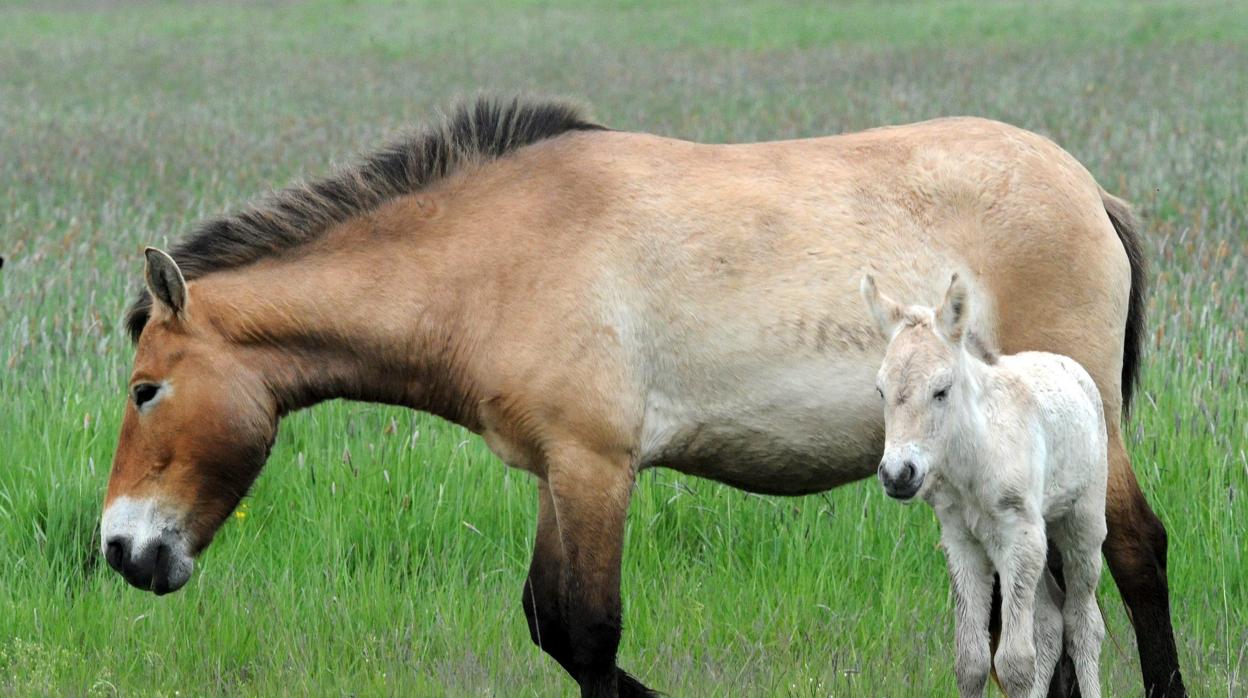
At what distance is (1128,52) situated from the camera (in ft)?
90.8

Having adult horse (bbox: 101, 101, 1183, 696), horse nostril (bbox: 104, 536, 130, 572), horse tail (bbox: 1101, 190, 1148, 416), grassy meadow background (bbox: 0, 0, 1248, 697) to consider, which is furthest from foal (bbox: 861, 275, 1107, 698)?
horse nostril (bbox: 104, 536, 130, 572)

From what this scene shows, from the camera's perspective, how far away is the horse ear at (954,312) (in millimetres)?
4348

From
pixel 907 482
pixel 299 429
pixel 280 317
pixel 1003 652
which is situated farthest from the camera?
pixel 299 429

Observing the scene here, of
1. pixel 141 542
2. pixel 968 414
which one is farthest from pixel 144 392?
pixel 968 414

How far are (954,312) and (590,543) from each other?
1404mm

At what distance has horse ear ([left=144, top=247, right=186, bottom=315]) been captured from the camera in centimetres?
490

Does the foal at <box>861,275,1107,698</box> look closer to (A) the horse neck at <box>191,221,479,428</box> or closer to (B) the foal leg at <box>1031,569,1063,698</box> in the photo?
(B) the foal leg at <box>1031,569,1063,698</box>

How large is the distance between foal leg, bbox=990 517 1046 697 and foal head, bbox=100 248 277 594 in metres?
2.50

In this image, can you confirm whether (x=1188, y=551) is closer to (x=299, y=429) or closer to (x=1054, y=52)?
(x=299, y=429)

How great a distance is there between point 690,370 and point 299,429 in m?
3.06

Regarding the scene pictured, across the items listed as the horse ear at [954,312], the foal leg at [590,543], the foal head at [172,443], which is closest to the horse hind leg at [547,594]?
the foal leg at [590,543]

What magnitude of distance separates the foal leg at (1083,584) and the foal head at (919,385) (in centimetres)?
77

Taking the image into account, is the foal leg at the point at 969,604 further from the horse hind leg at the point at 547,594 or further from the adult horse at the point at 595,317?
the horse hind leg at the point at 547,594

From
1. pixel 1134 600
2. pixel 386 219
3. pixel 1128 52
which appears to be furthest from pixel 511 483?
pixel 1128 52
